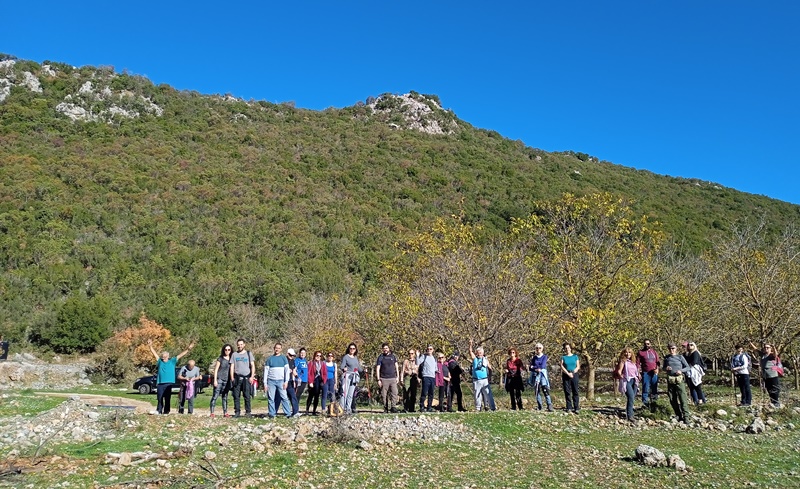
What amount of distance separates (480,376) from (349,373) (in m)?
3.61

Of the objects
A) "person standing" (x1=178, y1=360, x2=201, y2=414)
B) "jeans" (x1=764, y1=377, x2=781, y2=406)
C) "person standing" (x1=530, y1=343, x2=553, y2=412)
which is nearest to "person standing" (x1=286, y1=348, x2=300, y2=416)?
"person standing" (x1=178, y1=360, x2=201, y2=414)

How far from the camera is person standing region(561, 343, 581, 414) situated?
50.4ft

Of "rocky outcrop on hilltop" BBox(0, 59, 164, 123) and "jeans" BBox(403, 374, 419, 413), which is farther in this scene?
"rocky outcrop on hilltop" BBox(0, 59, 164, 123)

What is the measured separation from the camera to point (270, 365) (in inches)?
582

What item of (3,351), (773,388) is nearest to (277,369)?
(773,388)

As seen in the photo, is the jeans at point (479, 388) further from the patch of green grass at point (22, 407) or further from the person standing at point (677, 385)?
the patch of green grass at point (22, 407)

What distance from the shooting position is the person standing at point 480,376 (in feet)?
52.6

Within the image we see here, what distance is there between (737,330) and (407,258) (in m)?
15.5

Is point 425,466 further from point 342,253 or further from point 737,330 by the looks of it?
point 342,253

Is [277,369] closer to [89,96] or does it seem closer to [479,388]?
[479,388]

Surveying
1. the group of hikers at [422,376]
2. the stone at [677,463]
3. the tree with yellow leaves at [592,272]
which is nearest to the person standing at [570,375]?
the group of hikers at [422,376]

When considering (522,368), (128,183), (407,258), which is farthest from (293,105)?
(522,368)

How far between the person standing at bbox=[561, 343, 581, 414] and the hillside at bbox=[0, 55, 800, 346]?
2554 centimetres

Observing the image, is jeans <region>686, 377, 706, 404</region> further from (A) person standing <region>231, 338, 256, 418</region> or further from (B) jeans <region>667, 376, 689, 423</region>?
(A) person standing <region>231, 338, 256, 418</region>
